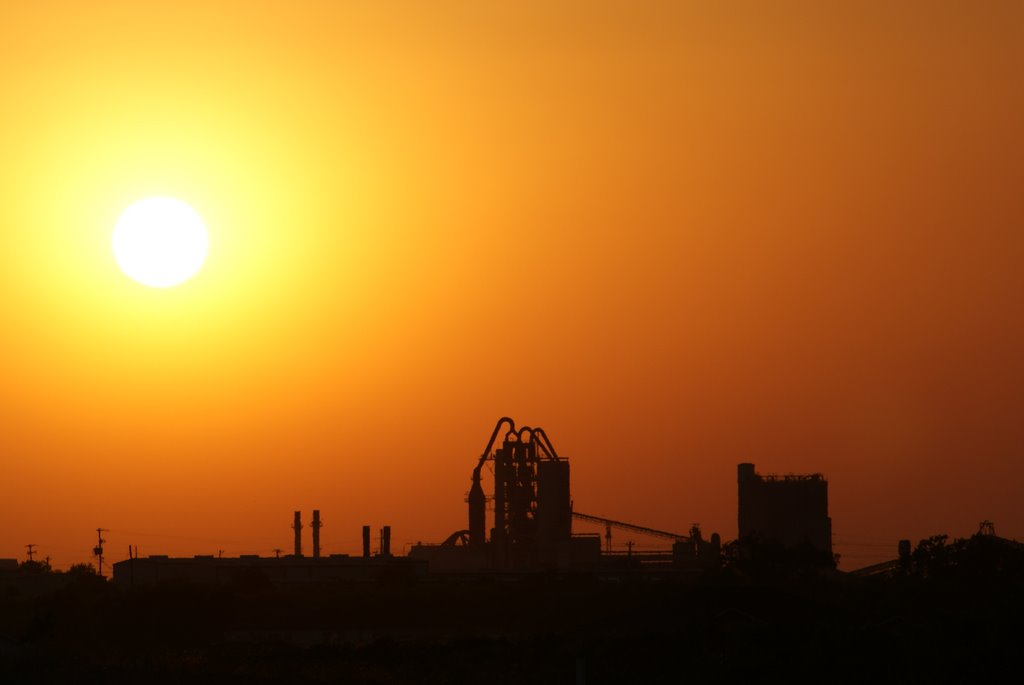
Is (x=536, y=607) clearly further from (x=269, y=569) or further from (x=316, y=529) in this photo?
(x=316, y=529)

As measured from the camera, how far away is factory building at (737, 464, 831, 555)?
382ft

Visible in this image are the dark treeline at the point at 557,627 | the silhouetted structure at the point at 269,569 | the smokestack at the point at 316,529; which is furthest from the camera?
the smokestack at the point at 316,529

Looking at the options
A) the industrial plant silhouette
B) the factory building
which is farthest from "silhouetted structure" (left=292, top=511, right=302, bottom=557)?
the factory building

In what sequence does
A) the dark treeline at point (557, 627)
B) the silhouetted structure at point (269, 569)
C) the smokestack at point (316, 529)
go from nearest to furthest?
1. the dark treeline at point (557, 627)
2. the silhouetted structure at point (269, 569)
3. the smokestack at point (316, 529)

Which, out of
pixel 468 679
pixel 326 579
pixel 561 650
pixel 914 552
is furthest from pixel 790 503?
pixel 468 679

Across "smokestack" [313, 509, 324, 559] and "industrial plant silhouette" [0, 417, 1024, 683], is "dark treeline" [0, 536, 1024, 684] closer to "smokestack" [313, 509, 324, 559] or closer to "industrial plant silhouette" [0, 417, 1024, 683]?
"industrial plant silhouette" [0, 417, 1024, 683]

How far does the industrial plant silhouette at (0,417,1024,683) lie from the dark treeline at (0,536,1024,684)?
0.60ft

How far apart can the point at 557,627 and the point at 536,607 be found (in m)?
10.5

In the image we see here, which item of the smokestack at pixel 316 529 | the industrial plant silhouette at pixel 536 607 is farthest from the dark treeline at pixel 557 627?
the smokestack at pixel 316 529

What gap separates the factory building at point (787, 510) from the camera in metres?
116

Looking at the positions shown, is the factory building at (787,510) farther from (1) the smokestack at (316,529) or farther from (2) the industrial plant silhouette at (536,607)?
(1) the smokestack at (316,529)

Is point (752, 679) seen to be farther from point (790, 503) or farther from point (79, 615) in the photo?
point (790, 503)

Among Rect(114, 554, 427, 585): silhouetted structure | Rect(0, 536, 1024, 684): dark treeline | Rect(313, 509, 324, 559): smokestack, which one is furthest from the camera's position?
Rect(313, 509, 324, 559): smokestack

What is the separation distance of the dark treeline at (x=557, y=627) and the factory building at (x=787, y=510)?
5341mm
